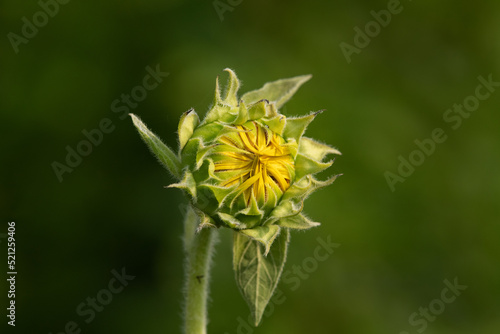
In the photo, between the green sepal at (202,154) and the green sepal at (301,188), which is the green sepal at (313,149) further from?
the green sepal at (202,154)

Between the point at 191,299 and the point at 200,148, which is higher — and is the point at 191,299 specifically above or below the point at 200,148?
below

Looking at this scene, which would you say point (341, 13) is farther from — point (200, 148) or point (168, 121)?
point (200, 148)

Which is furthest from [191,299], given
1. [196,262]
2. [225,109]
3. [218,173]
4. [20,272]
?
[20,272]

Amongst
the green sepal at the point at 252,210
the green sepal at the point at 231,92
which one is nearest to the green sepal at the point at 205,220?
the green sepal at the point at 252,210

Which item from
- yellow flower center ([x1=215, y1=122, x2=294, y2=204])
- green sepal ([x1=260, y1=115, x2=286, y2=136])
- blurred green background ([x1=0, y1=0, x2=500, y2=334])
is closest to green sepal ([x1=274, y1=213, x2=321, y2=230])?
yellow flower center ([x1=215, y1=122, x2=294, y2=204])

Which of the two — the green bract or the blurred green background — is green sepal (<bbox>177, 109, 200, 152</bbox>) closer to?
the green bract

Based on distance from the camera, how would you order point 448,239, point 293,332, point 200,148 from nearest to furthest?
point 200,148 < point 293,332 < point 448,239

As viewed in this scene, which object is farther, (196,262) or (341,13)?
(341,13)
